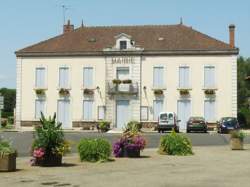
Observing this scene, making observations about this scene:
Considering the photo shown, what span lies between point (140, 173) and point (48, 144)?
2.73m

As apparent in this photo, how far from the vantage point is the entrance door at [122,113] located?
4903 centimetres

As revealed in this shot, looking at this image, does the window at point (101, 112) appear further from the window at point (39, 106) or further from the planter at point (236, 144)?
the planter at point (236, 144)

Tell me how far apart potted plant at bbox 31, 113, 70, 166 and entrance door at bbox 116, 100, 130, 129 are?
1324 inches

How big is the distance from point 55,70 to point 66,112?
12.0ft

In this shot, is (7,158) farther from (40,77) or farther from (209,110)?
(40,77)

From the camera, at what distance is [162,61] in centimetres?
4841

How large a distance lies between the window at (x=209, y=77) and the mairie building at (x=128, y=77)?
0.26ft

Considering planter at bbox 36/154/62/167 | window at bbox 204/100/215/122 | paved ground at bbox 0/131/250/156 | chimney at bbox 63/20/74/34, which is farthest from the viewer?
chimney at bbox 63/20/74/34

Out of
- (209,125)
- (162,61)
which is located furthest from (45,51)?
(209,125)

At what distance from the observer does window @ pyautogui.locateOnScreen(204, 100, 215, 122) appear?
4775 centimetres

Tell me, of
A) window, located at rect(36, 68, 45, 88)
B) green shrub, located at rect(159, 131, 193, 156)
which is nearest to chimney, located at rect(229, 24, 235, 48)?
window, located at rect(36, 68, 45, 88)

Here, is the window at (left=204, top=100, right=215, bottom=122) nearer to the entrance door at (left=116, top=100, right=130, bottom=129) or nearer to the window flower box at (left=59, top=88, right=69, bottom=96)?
the entrance door at (left=116, top=100, right=130, bottom=129)

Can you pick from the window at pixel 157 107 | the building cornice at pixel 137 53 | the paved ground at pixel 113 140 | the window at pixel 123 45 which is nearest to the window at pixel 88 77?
the building cornice at pixel 137 53

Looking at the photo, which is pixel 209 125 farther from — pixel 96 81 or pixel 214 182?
pixel 214 182
